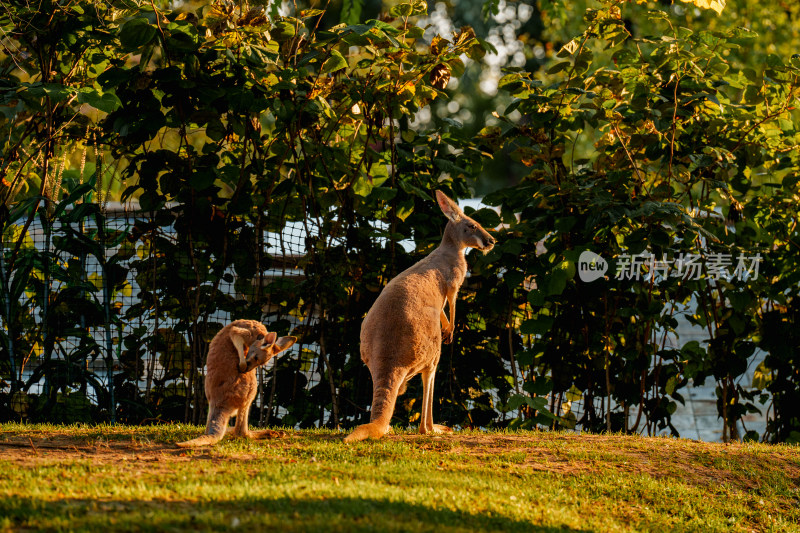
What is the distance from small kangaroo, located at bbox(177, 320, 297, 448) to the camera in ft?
17.5

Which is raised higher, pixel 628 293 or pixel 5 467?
pixel 628 293

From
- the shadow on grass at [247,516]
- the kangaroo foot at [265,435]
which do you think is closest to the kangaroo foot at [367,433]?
the kangaroo foot at [265,435]

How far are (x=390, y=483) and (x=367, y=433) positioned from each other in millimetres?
874

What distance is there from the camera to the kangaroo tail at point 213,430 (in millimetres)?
5281

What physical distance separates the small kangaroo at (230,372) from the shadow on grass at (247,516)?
1.33 m

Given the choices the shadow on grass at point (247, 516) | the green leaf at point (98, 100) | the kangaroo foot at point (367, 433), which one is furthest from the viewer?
the green leaf at point (98, 100)

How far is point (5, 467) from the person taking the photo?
181 inches

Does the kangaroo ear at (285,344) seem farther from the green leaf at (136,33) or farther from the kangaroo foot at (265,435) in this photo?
the green leaf at (136,33)

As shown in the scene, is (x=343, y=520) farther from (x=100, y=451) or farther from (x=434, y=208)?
(x=434, y=208)

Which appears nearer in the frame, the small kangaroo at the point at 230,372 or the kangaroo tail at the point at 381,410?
the small kangaroo at the point at 230,372

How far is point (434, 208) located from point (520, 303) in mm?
1229

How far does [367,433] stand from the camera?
5605 millimetres

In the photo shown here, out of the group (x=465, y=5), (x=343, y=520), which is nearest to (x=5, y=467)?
(x=343, y=520)

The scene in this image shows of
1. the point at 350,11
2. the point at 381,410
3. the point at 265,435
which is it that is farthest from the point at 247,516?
the point at 350,11
